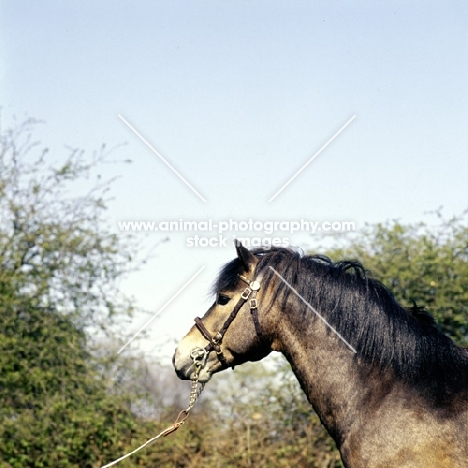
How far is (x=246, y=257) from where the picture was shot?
5.29 m

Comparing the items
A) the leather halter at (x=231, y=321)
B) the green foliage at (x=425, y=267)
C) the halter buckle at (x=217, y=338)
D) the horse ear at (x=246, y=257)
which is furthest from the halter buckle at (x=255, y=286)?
the green foliage at (x=425, y=267)

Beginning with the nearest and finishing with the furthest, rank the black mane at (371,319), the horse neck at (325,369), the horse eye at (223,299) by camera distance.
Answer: the black mane at (371,319)
the horse neck at (325,369)
the horse eye at (223,299)

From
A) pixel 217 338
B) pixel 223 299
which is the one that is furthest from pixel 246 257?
pixel 217 338

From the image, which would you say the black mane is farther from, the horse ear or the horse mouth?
the horse mouth

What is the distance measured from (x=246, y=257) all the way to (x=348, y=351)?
98 cm

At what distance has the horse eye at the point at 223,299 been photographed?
5309mm

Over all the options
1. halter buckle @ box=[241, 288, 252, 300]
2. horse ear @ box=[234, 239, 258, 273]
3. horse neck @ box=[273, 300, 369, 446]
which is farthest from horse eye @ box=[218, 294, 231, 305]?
horse neck @ box=[273, 300, 369, 446]

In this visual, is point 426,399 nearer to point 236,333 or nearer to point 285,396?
point 236,333

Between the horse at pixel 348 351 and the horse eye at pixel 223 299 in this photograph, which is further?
the horse eye at pixel 223 299

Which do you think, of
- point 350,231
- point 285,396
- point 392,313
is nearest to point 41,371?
point 285,396

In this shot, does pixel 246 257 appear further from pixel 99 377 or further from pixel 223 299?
pixel 99 377

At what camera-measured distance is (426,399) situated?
4.65m

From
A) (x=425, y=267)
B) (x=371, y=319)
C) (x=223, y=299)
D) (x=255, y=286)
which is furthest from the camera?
(x=425, y=267)

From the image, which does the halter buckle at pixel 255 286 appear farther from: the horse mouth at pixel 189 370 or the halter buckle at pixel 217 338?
the horse mouth at pixel 189 370
